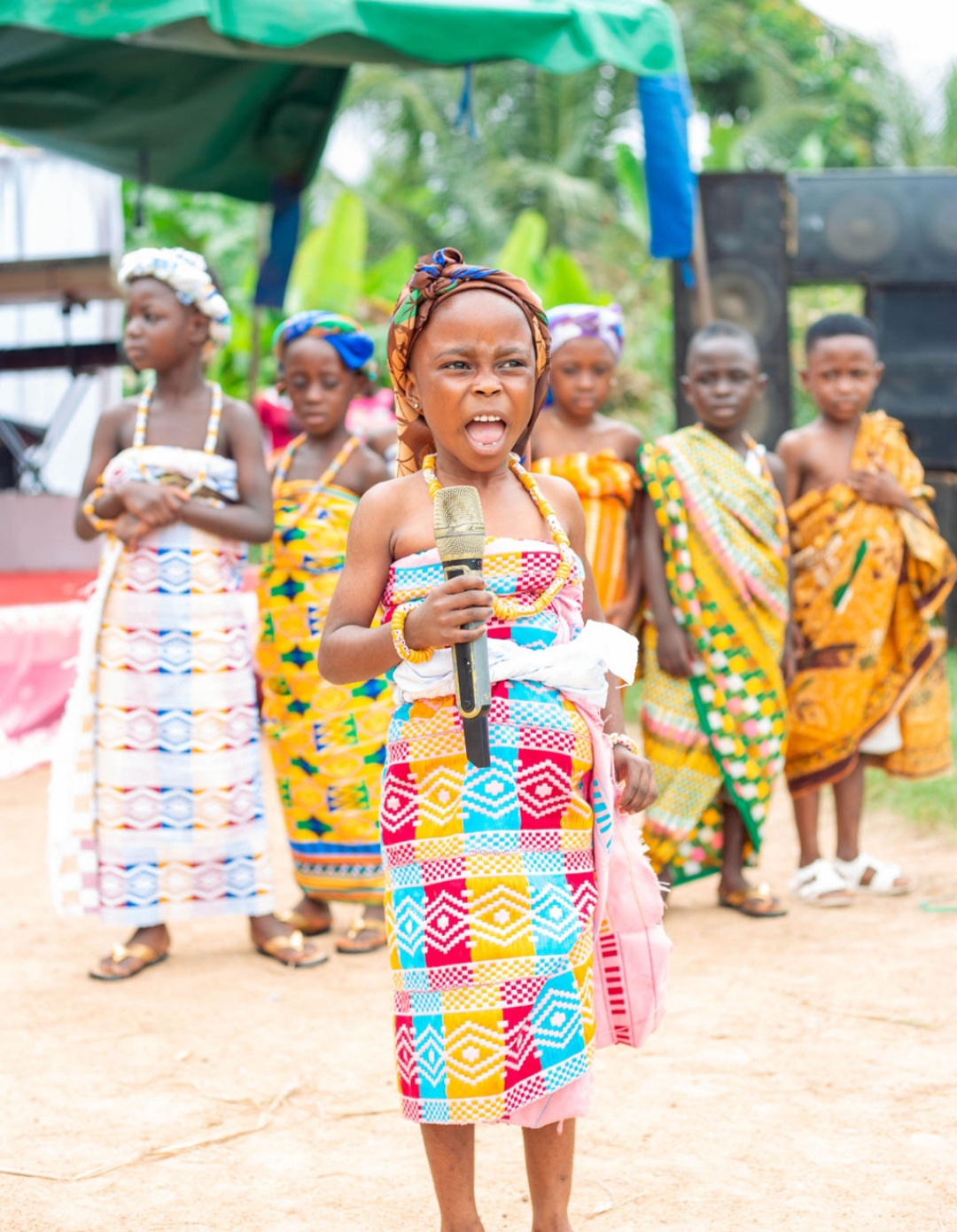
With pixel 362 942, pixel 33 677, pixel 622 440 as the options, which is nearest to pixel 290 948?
pixel 362 942

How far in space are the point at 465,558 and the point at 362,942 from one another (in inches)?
104

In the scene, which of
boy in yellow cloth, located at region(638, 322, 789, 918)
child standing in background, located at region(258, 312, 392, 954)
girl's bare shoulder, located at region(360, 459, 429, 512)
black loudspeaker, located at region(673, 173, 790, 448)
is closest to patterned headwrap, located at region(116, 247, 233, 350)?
child standing in background, located at region(258, 312, 392, 954)

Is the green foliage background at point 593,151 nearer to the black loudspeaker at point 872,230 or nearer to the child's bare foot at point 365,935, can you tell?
the black loudspeaker at point 872,230

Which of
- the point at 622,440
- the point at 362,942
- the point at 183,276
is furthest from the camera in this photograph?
the point at 622,440

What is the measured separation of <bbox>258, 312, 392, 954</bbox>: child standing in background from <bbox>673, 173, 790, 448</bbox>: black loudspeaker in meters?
4.87

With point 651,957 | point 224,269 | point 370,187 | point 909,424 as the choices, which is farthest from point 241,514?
point 370,187

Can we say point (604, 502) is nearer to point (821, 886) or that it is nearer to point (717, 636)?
point (717, 636)

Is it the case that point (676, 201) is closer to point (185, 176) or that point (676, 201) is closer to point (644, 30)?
point (644, 30)

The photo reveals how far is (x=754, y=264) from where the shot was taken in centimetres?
905

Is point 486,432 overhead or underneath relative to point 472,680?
overhead

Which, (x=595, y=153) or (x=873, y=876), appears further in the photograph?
Answer: (x=595, y=153)

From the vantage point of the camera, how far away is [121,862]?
4.22 m

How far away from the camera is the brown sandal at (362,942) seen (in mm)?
4441

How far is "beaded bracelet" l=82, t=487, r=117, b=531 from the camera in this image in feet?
13.8
